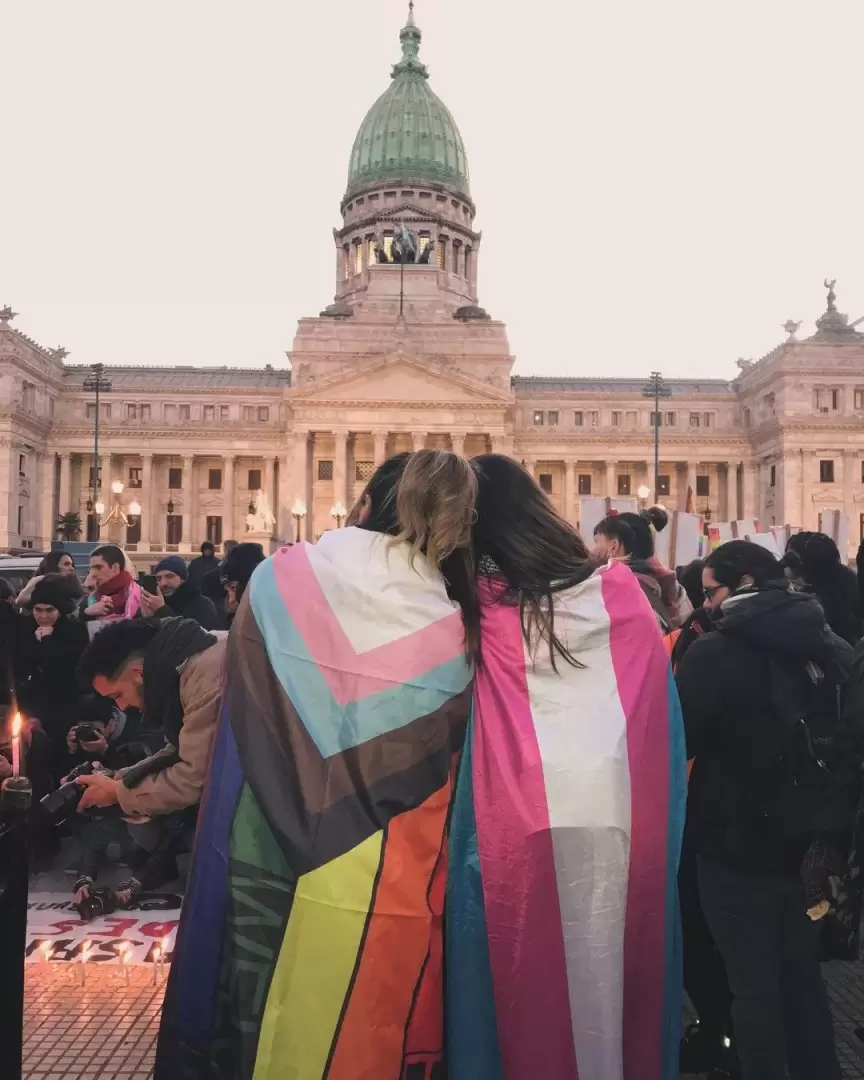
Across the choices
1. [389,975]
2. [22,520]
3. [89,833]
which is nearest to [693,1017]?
[389,975]

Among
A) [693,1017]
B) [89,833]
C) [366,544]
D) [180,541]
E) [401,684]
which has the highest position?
[180,541]

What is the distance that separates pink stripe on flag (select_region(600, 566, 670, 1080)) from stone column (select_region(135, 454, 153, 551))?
55364 mm

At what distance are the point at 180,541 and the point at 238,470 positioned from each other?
5.70 metres

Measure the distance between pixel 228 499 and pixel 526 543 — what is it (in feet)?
178

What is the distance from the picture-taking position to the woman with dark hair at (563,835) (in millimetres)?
2715

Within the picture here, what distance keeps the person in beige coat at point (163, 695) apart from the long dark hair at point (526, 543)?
4.60ft

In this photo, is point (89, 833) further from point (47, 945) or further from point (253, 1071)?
point (253, 1071)

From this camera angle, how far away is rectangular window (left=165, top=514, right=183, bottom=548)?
184 ft

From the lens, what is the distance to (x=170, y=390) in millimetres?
56094

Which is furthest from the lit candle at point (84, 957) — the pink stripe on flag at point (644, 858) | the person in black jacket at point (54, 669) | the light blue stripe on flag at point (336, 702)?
the pink stripe on flag at point (644, 858)

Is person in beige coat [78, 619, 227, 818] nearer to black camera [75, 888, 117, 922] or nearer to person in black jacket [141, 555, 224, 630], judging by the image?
black camera [75, 888, 117, 922]

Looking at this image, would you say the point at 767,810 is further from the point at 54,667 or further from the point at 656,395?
the point at 656,395

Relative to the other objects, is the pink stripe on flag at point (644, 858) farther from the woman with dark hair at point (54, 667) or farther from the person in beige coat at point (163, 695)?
the woman with dark hair at point (54, 667)

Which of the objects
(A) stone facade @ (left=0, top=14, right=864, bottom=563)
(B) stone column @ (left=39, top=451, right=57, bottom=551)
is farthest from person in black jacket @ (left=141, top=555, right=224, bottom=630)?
(B) stone column @ (left=39, top=451, right=57, bottom=551)
